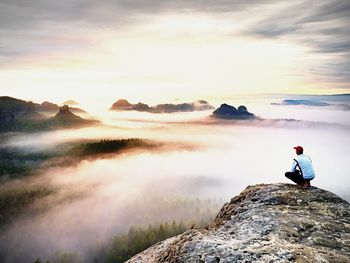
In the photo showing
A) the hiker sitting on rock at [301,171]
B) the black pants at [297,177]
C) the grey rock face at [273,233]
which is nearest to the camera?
the grey rock face at [273,233]

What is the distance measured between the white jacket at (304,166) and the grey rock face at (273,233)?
1434 mm

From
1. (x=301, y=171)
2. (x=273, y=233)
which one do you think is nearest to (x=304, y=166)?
(x=301, y=171)

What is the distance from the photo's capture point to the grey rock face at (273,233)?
669 inches

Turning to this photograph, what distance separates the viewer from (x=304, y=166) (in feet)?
93.2

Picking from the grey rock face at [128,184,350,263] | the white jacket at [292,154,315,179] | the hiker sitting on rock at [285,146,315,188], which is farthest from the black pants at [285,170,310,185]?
the grey rock face at [128,184,350,263]

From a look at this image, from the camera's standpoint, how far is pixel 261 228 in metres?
20.9

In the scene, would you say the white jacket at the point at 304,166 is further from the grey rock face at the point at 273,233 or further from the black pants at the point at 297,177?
the grey rock face at the point at 273,233

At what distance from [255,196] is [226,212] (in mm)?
2538

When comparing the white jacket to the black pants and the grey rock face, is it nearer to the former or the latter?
the black pants

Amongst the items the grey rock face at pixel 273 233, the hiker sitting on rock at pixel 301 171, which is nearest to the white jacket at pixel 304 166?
the hiker sitting on rock at pixel 301 171

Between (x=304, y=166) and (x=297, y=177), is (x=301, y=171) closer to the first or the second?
(x=304, y=166)

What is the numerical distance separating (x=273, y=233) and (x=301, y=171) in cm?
997

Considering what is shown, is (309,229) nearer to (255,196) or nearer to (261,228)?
(261,228)

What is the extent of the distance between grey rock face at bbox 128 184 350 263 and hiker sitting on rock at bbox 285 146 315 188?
43.1 inches
